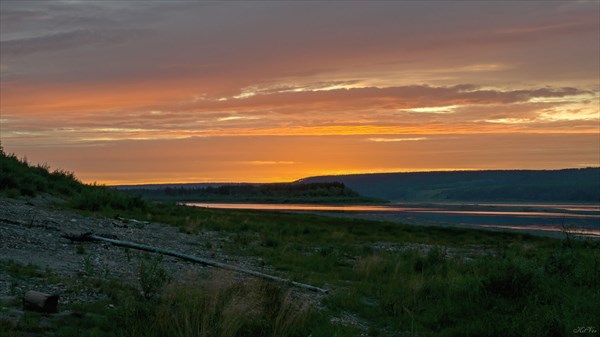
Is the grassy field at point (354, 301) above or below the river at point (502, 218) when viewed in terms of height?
above

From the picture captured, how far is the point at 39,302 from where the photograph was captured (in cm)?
945

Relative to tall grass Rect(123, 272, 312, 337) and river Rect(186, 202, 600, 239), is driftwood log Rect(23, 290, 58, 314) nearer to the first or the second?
tall grass Rect(123, 272, 312, 337)

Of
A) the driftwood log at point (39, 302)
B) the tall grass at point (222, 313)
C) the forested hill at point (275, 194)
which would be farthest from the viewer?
the forested hill at point (275, 194)

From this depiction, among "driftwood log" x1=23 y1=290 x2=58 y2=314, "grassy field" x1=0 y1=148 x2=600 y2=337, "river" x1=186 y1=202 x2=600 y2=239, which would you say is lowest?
"river" x1=186 y1=202 x2=600 y2=239

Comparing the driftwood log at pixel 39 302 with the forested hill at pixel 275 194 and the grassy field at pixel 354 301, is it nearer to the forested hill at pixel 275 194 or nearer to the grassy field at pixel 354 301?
the grassy field at pixel 354 301

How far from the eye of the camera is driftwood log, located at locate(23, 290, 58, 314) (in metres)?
9.45

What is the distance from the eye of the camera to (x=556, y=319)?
35.7 feet

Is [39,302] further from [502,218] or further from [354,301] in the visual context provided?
[502,218]

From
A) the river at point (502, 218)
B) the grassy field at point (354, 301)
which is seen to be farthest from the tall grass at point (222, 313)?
the river at point (502, 218)

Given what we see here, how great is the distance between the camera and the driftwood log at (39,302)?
9.45m

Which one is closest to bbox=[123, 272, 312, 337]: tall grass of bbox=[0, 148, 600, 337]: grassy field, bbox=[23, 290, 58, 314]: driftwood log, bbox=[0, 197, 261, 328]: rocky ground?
bbox=[0, 148, 600, 337]: grassy field

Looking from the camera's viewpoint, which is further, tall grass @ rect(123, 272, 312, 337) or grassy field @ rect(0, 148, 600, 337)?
grassy field @ rect(0, 148, 600, 337)

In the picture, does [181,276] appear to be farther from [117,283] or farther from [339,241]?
[339,241]

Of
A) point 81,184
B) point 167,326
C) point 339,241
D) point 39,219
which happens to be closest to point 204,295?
point 167,326
